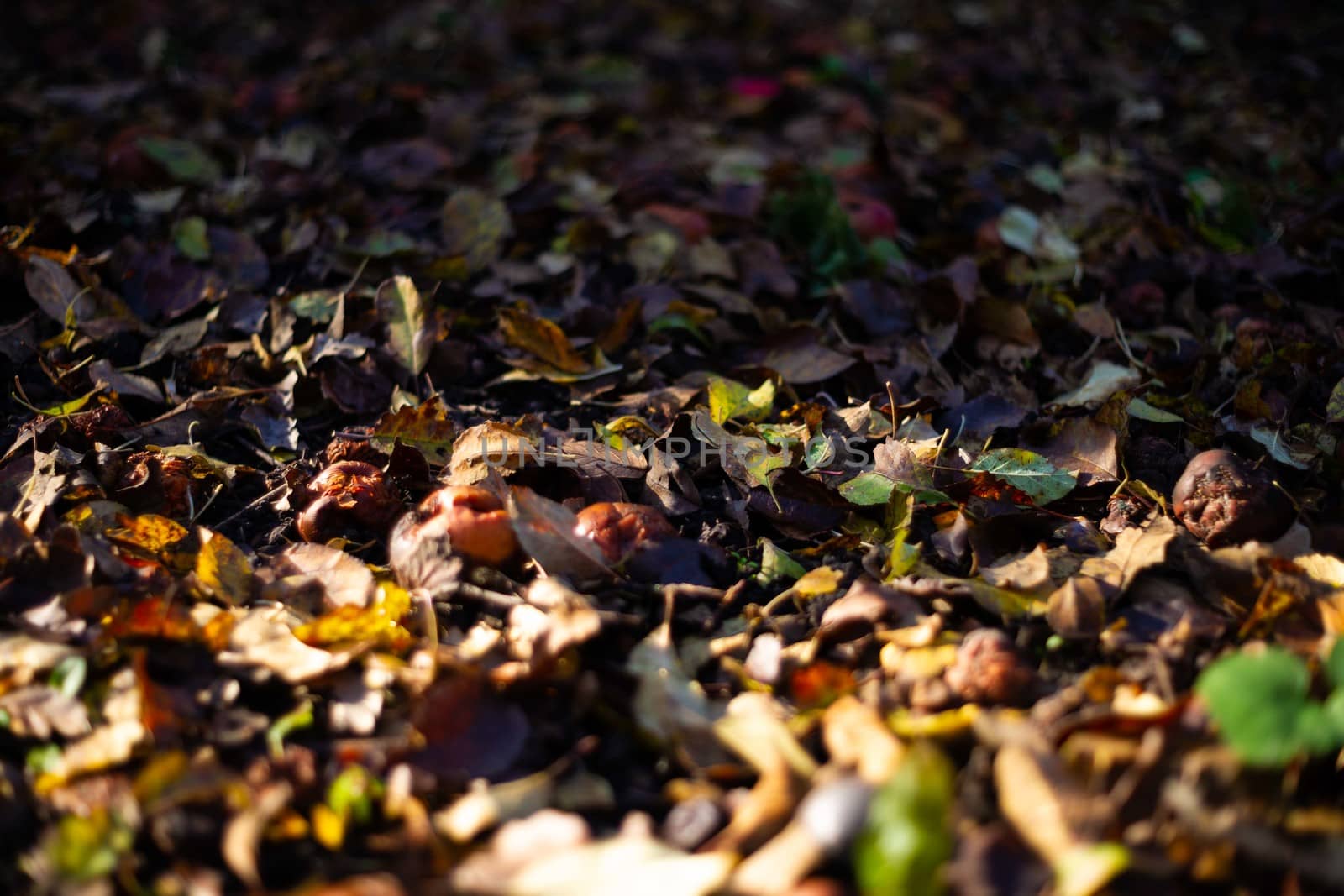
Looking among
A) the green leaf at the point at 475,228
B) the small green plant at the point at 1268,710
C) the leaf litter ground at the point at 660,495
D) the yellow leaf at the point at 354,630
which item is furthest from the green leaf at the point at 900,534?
the green leaf at the point at 475,228

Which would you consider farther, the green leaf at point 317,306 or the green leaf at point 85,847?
the green leaf at point 317,306

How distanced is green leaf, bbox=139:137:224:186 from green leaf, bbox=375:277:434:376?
766 millimetres

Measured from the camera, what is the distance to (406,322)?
1.53 meters

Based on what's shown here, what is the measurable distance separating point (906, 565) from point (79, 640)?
34.7 inches

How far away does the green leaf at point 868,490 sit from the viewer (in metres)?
1.20

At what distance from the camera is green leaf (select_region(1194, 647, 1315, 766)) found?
738 mm

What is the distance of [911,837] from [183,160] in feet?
6.65


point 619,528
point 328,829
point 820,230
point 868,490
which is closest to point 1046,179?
point 820,230

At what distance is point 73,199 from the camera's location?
1879 millimetres

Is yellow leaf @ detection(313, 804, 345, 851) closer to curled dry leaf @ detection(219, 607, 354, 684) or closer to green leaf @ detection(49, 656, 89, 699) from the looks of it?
curled dry leaf @ detection(219, 607, 354, 684)

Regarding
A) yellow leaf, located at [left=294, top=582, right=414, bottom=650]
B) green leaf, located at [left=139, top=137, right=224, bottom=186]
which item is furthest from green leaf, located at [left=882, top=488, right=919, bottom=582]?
green leaf, located at [left=139, top=137, right=224, bottom=186]

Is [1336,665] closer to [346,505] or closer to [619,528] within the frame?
[619,528]

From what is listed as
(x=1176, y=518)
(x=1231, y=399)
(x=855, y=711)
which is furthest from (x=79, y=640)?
(x=1231, y=399)

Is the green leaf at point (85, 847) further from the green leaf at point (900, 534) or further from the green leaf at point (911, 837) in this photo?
the green leaf at point (900, 534)
